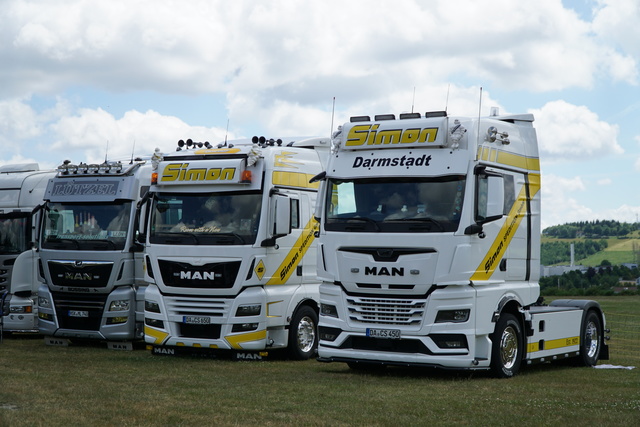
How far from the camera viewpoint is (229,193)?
611 inches

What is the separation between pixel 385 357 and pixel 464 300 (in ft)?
4.51

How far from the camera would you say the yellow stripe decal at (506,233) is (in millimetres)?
12992

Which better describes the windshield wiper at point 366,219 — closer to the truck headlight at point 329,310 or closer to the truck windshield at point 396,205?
the truck windshield at point 396,205

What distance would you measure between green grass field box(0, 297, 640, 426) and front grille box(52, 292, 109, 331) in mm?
1212

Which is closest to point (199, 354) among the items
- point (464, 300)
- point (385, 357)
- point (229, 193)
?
point (229, 193)

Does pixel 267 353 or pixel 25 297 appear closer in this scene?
pixel 267 353

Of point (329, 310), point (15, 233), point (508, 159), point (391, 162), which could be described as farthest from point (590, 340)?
point (15, 233)

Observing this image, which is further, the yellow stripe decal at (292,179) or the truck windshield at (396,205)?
the yellow stripe decal at (292,179)

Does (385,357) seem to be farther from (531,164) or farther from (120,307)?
(120,307)

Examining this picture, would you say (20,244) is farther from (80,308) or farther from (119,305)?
(119,305)

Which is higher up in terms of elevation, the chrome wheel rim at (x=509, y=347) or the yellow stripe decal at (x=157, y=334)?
the chrome wheel rim at (x=509, y=347)

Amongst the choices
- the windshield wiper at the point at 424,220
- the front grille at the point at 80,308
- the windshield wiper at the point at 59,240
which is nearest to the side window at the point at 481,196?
the windshield wiper at the point at 424,220

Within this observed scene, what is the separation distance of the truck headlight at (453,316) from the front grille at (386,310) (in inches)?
9.9

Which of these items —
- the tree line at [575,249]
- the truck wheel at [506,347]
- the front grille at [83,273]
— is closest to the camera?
the truck wheel at [506,347]
